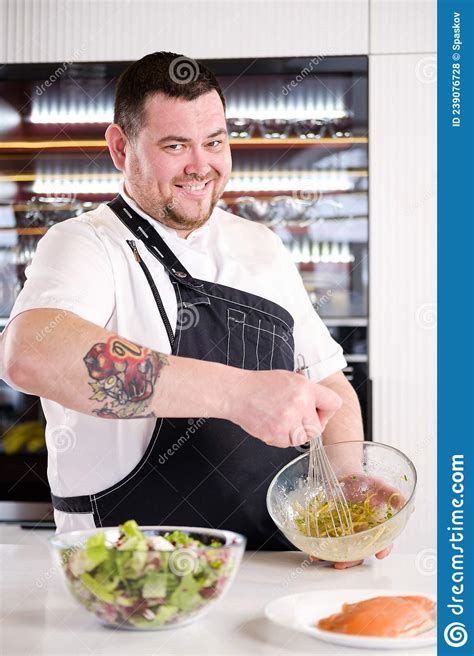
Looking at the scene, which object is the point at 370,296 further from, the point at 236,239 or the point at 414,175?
the point at 236,239

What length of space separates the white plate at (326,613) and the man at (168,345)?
249 mm

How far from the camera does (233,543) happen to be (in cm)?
109

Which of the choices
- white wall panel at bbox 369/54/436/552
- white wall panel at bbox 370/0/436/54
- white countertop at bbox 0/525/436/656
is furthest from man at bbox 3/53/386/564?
white wall panel at bbox 370/0/436/54

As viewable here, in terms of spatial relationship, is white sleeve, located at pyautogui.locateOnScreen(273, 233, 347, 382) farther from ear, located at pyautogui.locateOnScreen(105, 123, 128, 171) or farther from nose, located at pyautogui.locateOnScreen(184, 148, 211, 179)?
ear, located at pyautogui.locateOnScreen(105, 123, 128, 171)

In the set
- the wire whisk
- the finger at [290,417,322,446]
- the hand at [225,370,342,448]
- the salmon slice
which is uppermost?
the hand at [225,370,342,448]

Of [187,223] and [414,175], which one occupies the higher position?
[414,175]

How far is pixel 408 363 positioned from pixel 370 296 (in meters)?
0.24

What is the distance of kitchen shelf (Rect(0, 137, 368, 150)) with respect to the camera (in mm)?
2826

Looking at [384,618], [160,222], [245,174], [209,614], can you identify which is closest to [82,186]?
[245,174]

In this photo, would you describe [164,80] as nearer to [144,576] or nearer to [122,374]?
[122,374]

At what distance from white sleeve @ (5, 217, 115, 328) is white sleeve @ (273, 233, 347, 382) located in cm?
40
